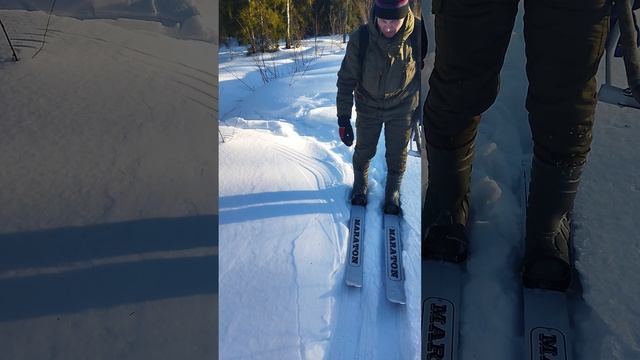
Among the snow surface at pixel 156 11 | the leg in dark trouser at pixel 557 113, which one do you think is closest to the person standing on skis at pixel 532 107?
the leg in dark trouser at pixel 557 113

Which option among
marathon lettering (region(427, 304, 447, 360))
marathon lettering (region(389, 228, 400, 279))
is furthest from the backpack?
marathon lettering (region(427, 304, 447, 360))

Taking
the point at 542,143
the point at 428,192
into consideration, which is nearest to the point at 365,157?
the point at 428,192

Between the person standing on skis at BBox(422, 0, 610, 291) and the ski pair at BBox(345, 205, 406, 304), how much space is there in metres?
0.17

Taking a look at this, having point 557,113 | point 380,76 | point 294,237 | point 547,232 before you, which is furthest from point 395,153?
point 547,232

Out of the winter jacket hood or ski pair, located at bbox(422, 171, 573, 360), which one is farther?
ski pair, located at bbox(422, 171, 573, 360)

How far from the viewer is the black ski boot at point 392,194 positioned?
0.78 metres

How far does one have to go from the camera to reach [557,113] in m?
0.83

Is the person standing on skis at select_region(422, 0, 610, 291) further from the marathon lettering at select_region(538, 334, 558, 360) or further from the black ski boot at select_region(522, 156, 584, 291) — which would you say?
the marathon lettering at select_region(538, 334, 558, 360)

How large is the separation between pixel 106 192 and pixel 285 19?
0.46 m

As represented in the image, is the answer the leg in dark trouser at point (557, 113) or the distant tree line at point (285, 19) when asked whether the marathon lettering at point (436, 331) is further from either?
the distant tree line at point (285, 19)

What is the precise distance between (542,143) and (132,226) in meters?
0.85

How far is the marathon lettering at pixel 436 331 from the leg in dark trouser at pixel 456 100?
0.12 meters

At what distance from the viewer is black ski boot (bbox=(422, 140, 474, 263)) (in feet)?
3.01

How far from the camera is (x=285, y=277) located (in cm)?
76
